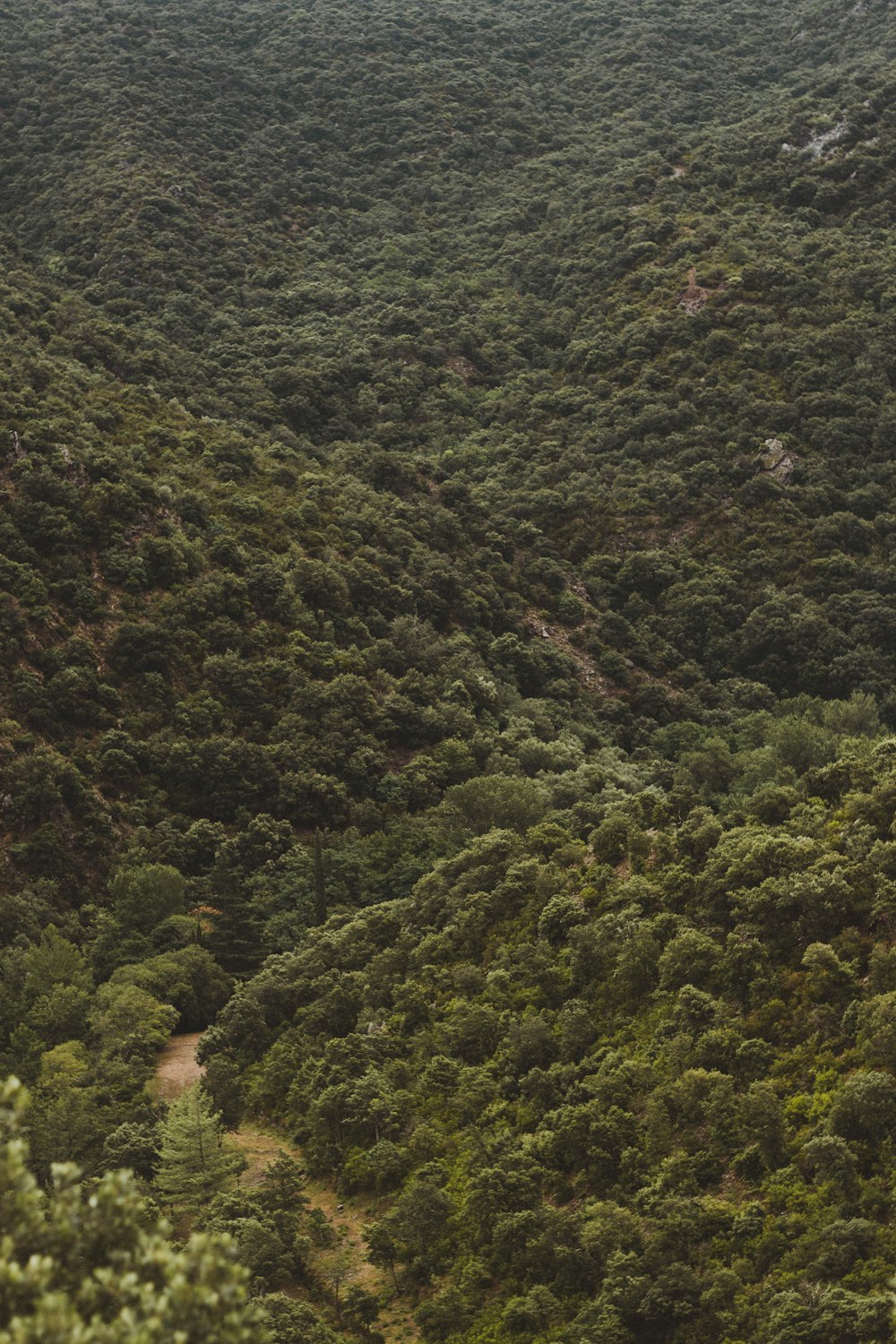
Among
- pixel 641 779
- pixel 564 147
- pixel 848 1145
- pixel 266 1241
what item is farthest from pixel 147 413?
pixel 564 147

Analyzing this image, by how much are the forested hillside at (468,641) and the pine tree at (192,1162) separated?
18 cm

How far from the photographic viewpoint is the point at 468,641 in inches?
3322

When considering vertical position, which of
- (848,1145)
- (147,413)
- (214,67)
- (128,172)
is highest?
(214,67)

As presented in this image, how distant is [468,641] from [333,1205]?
5256 cm

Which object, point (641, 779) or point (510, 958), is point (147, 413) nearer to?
point (641, 779)

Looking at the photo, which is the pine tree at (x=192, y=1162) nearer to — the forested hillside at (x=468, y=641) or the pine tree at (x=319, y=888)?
the forested hillside at (x=468, y=641)

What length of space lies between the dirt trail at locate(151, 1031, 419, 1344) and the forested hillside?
21.4 inches

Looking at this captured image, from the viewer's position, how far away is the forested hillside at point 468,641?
2997 cm

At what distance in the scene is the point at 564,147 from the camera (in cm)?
16600

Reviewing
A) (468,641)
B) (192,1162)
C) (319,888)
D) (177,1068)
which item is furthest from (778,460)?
(192,1162)

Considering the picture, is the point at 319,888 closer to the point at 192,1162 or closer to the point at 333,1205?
the point at 333,1205

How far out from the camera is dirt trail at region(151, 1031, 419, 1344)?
29.2 metres

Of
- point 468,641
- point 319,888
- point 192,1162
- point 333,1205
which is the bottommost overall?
point 319,888

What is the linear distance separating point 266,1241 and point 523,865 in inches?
675
